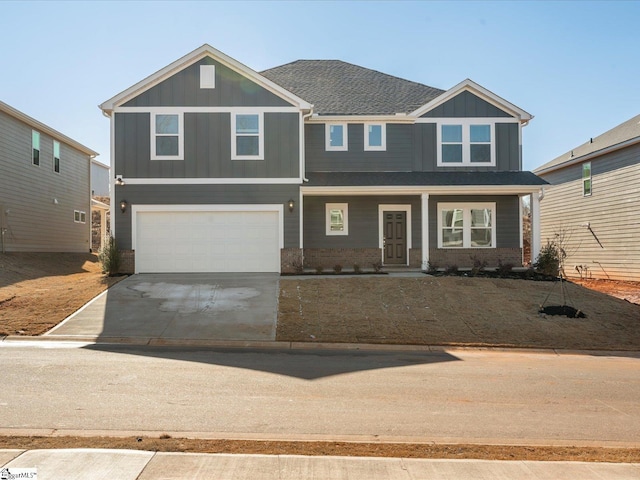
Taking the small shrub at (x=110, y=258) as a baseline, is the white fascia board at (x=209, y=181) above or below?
above

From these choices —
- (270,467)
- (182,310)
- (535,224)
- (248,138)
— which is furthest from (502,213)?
(270,467)

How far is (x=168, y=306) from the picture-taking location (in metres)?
14.7

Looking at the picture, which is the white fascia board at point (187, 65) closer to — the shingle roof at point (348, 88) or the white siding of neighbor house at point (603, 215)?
the shingle roof at point (348, 88)

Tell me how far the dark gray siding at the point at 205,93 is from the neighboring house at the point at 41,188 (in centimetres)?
783

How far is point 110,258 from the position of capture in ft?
61.2

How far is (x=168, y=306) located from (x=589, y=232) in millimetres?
19929

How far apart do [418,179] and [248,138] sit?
21.2 feet

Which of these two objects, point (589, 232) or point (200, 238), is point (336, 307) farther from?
point (589, 232)

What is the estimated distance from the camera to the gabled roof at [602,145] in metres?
22.8

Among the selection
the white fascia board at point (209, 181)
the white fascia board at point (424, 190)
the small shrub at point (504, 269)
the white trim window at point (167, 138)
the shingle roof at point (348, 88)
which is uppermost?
the shingle roof at point (348, 88)

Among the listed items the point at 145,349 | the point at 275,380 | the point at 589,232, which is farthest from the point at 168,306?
the point at 589,232

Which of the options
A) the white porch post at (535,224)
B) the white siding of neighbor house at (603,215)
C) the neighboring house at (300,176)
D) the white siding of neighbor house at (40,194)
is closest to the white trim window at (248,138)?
the neighboring house at (300,176)

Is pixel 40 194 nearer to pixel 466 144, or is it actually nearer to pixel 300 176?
pixel 300 176

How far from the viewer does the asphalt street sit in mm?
6180
